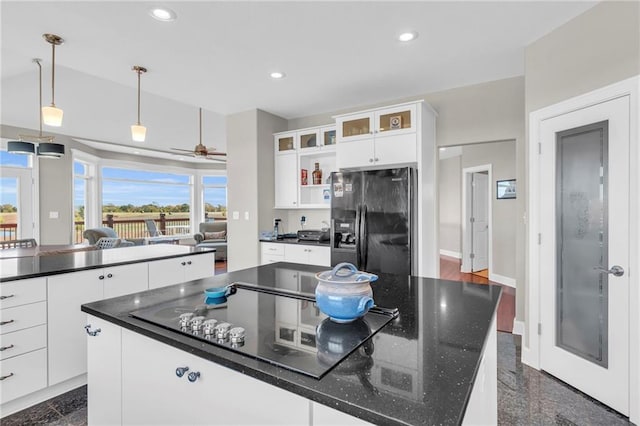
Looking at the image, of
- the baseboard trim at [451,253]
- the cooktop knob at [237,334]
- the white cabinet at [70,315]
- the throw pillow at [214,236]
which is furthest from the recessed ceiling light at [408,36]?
the throw pillow at [214,236]

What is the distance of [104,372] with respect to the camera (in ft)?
4.28

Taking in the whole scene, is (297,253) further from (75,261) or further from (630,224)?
(630,224)

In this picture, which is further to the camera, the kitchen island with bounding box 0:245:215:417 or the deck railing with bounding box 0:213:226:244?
the deck railing with bounding box 0:213:226:244

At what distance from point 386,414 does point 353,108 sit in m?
4.05

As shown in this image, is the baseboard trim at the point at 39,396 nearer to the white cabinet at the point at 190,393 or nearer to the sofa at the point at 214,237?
the white cabinet at the point at 190,393

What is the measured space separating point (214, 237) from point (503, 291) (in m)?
6.45

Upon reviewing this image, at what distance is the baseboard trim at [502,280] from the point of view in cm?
524

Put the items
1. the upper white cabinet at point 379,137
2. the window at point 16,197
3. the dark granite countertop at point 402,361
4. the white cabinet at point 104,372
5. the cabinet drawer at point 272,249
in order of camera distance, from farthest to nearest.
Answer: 1. the window at point 16,197
2. the cabinet drawer at point 272,249
3. the upper white cabinet at point 379,137
4. the white cabinet at point 104,372
5. the dark granite countertop at point 402,361

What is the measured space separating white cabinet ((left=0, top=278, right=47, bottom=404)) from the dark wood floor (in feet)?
12.8

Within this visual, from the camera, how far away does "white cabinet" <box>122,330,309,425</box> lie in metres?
0.82

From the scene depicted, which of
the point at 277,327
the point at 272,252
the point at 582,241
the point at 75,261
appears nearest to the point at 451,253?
the point at 272,252

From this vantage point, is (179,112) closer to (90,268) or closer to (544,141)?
(90,268)

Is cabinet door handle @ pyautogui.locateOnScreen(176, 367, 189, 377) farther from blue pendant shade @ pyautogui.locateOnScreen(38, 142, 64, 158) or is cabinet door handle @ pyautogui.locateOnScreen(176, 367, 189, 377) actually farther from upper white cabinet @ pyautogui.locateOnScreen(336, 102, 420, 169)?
blue pendant shade @ pyautogui.locateOnScreen(38, 142, 64, 158)

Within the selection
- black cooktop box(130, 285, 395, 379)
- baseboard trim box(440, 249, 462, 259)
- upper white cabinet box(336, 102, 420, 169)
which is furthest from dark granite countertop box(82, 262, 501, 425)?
baseboard trim box(440, 249, 462, 259)
